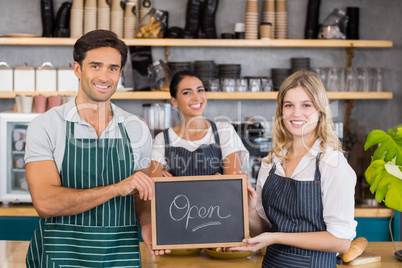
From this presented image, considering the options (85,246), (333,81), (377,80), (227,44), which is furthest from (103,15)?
(85,246)

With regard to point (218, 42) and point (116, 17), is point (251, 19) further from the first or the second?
point (116, 17)

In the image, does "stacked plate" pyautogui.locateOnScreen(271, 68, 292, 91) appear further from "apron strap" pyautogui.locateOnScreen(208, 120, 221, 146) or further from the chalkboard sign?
the chalkboard sign

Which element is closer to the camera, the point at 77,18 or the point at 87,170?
the point at 87,170

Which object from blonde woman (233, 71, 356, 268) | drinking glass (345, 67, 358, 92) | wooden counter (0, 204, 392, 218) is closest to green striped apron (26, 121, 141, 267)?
blonde woman (233, 71, 356, 268)

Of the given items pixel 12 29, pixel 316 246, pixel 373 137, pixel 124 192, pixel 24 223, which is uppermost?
pixel 12 29

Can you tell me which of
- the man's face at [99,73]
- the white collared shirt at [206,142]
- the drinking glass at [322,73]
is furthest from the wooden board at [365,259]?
the drinking glass at [322,73]

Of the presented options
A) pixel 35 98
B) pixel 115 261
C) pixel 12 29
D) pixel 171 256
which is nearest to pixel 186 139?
pixel 171 256

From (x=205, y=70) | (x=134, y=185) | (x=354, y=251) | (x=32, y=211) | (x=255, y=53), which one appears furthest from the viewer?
(x=255, y=53)

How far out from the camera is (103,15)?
4.04 m

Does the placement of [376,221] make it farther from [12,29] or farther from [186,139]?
[12,29]

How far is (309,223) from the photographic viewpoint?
1802 millimetres

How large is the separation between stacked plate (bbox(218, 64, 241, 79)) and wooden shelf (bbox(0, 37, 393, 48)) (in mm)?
169

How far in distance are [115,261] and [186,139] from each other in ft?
3.98

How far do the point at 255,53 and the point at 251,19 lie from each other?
442mm
